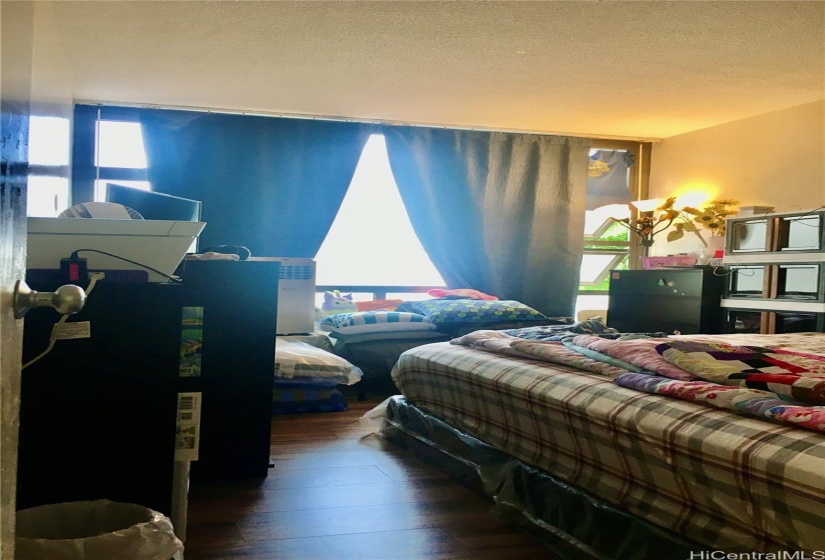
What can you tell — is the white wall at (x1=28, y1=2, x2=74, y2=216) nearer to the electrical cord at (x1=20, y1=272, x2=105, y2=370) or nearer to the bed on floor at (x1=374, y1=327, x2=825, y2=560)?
the electrical cord at (x1=20, y1=272, x2=105, y2=370)

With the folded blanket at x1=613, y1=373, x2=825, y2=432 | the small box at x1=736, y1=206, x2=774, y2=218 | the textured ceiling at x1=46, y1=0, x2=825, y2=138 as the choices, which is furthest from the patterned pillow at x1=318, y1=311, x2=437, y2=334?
the folded blanket at x1=613, y1=373, x2=825, y2=432

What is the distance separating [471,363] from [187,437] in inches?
38.3

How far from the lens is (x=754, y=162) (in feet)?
16.2

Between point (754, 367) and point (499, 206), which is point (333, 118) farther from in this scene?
point (754, 367)

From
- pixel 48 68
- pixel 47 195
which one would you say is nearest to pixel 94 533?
pixel 47 195

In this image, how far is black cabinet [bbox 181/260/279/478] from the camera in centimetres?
246

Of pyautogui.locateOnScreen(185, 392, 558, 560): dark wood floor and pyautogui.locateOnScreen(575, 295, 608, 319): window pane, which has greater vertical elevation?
pyautogui.locateOnScreen(575, 295, 608, 319): window pane

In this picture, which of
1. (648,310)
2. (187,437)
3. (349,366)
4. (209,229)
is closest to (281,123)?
(209,229)

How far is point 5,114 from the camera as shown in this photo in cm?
68

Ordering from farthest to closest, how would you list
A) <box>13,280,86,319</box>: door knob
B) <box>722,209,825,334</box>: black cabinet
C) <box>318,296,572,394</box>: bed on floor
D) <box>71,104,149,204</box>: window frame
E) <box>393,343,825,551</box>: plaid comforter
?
1. <box>71,104,149,204</box>: window frame
2. <box>318,296,572,394</box>: bed on floor
3. <box>722,209,825,334</box>: black cabinet
4. <box>393,343,825,551</box>: plaid comforter
5. <box>13,280,86,319</box>: door knob

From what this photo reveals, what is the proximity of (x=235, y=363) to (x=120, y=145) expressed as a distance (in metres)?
3.12

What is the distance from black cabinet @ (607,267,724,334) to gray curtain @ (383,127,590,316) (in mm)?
584

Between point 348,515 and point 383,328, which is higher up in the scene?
point 383,328

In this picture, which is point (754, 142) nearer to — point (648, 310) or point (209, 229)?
point (648, 310)
